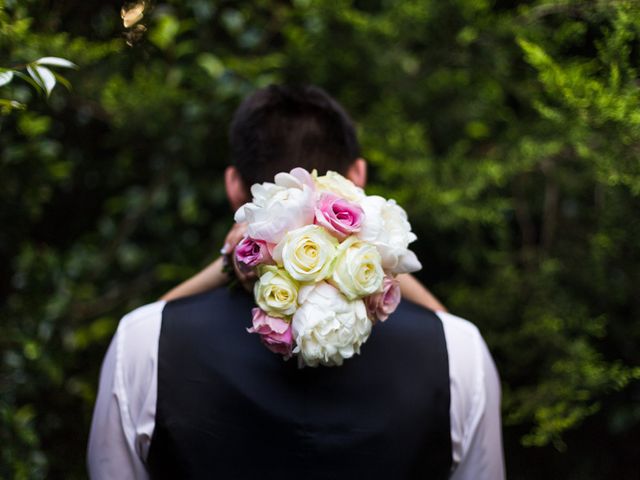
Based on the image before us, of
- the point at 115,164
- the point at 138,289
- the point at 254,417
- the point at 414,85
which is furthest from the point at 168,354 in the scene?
the point at 414,85

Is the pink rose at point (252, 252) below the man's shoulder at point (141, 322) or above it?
above

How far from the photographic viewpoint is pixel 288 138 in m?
1.51

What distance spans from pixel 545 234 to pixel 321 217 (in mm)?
1456

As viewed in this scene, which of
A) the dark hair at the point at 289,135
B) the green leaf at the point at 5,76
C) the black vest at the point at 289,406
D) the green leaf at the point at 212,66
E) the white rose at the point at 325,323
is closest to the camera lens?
the white rose at the point at 325,323

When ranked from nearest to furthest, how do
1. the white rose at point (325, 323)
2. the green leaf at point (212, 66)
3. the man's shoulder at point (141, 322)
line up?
A: the white rose at point (325, 323)
the man's shoulder at point (141, 322)
the green leaf at point (212, 66)

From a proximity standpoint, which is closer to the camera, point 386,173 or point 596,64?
point 596,64

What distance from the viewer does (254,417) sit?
1272mm

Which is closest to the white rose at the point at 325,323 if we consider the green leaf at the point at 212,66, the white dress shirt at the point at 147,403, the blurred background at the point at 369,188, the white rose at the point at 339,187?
the white rose at the point at 339,187

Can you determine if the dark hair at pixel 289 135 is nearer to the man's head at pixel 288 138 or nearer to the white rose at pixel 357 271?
the man's head at pixel 288 138

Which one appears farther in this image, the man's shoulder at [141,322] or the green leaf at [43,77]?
the man's shoulder at [141,322]

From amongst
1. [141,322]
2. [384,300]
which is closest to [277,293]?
[384,300]

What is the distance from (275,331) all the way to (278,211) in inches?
7.3

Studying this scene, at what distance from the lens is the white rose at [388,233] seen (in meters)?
1.09

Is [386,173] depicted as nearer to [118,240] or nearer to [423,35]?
[423,35]
